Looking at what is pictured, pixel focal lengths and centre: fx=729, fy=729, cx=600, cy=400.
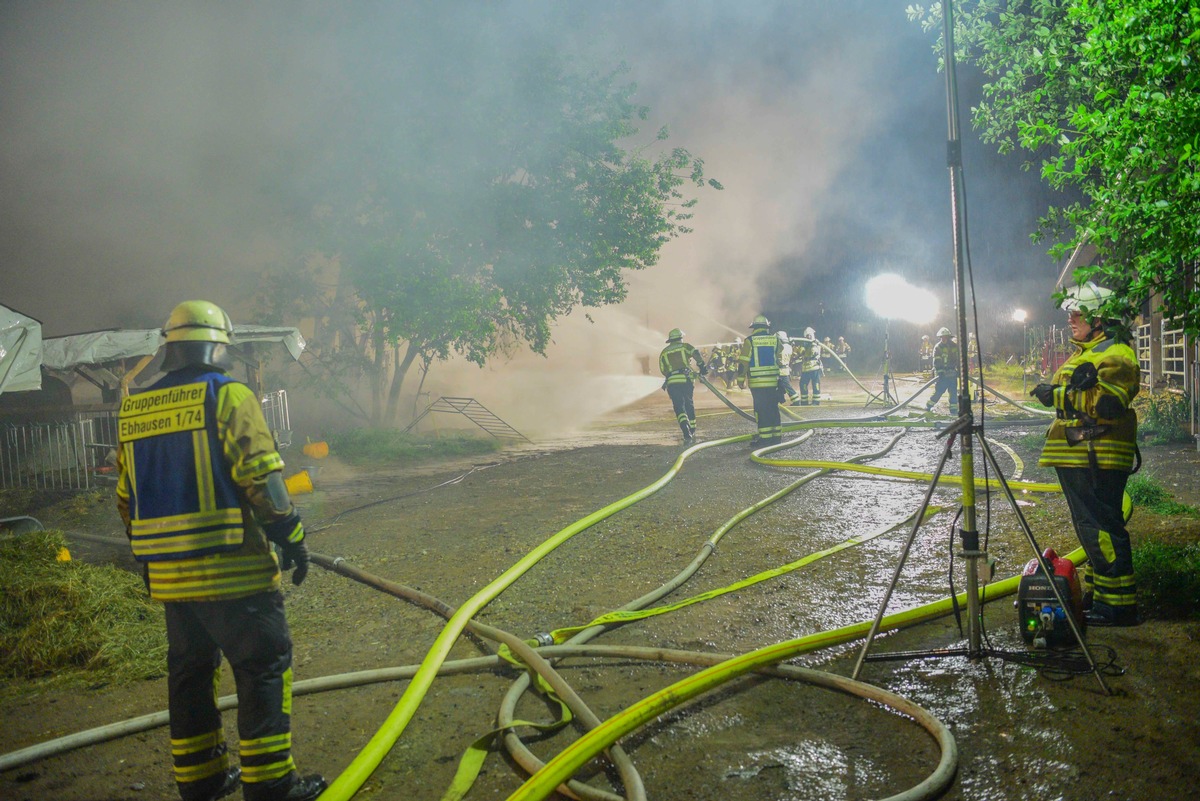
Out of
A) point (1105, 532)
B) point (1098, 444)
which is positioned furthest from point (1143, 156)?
point (1105, 532)

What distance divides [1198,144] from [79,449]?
45.3 ft

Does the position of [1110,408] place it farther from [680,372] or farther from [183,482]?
[680,372]

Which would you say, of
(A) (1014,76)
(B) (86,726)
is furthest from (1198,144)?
(B) (86,726)

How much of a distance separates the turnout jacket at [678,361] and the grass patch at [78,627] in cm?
819

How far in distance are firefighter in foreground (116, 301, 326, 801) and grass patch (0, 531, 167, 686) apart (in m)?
1.57

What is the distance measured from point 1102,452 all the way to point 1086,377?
424 mm

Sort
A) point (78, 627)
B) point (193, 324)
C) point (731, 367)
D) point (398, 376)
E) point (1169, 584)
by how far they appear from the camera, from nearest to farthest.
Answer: point (193, 324), point (1169, 584), point (78, 627), point (398, 376), point (731, 367)

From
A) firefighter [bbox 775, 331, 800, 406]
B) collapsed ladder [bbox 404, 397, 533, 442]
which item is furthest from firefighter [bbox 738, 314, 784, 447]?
collapsed ladder [bbox 404, 397, 533, 442]

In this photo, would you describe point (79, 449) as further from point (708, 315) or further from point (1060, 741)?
point (708, 315)

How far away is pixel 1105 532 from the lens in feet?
12.8

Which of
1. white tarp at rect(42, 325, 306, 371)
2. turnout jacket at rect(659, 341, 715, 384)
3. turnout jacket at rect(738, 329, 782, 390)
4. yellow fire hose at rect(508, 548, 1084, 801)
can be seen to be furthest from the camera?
turnout jacket at rect(659, 341, 715, 384)

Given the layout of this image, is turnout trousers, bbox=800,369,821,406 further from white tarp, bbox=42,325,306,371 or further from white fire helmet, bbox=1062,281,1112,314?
white fire helmet, bbox=1062,281,1112,314

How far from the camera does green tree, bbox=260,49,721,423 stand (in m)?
13.8

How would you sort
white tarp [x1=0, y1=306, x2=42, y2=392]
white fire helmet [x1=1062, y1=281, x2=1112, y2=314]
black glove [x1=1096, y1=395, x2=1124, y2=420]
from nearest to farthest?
black glove [x1=1096, y1=395, x2=1124, y2=420]
white fire helmet [x1=1062, y1=281, x2=1112, y2=314]
white tarp [x1=0, y1=306, x2=42, y2=392]
